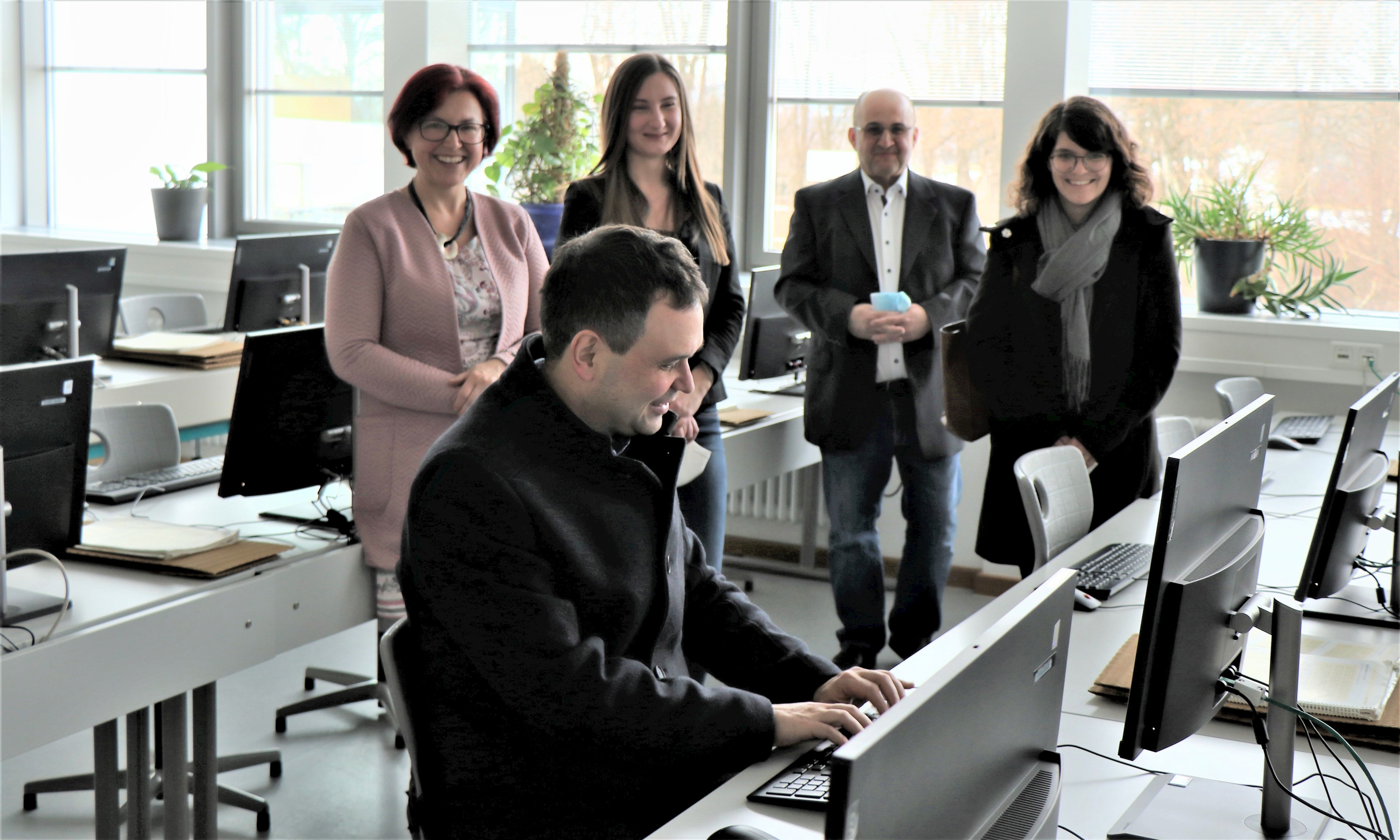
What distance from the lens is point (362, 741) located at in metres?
3.22

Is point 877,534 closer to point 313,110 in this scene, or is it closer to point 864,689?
point 864,689

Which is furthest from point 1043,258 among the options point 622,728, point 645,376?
point 622,728

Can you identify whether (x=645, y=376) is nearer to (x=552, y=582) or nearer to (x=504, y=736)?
(x=552, y=582)

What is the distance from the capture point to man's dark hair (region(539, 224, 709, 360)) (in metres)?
1.48

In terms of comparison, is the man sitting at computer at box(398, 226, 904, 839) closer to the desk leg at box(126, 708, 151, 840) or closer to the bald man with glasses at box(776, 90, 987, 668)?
the desk leg at box(126, 708, 151, 840)

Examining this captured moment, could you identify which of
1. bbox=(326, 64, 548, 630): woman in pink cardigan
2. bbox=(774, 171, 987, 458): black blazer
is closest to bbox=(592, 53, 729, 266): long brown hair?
bbox=(326, 64, 548, 630): woman in pink cardigan

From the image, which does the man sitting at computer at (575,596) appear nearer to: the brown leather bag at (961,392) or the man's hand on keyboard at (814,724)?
the man's hand on keyboard at (814,724)

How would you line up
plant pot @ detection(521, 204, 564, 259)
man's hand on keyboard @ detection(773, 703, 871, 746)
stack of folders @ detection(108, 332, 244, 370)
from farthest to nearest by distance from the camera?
plant pot @ detection(521, 204, 564, 259), stack of folders @ detection(108, 332, 244, 370), man's hand on keyboard @ detection(773, 703, 871, 746)

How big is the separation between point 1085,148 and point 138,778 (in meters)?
2.41

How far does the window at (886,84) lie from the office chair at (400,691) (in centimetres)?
357

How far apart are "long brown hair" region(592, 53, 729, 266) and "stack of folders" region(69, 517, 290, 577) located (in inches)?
41.3

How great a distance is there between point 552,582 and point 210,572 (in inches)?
42.4

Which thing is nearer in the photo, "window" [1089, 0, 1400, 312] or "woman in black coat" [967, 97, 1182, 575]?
"woman in black coat" [967, 97, 1182, 575]

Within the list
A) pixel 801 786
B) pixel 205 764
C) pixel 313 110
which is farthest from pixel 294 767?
pixel 313 110
